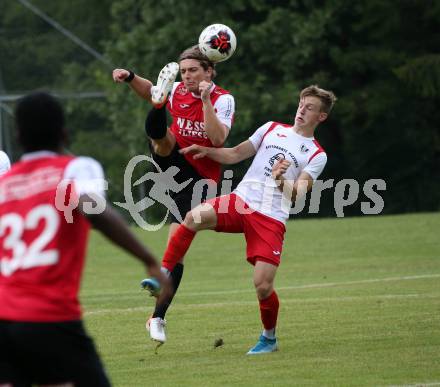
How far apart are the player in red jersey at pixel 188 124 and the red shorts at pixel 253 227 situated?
50 cm

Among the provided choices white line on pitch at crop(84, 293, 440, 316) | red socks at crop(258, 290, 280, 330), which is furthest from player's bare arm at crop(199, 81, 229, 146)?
white line on pitch at crop(84, 293, 440, 316)

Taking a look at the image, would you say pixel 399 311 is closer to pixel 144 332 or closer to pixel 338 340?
pixel 338 340

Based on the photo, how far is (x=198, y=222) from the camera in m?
8.34

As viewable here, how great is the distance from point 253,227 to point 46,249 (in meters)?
4.10

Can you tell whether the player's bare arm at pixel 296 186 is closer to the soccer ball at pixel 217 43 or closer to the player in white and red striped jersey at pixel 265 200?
the player in white and red striped jersey at pixel 265 200

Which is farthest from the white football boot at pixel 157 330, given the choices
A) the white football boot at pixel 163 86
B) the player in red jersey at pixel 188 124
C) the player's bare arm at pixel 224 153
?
the white football boot at pixel 163 86

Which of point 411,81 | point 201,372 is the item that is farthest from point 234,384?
point 411,81

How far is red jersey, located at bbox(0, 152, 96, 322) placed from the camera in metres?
4.38

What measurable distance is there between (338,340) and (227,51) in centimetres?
249

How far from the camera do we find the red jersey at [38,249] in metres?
4.38

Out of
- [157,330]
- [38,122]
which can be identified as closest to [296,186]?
[157,330]

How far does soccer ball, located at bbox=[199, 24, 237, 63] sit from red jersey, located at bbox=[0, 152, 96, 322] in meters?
4.57

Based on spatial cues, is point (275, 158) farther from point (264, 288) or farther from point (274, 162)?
point (264, 288)

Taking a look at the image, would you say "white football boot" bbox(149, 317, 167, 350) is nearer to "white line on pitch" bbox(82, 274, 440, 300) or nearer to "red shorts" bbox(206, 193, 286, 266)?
"red shorts" bbox(206, 193, 286, 266)
